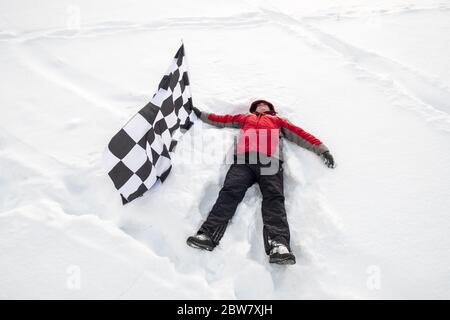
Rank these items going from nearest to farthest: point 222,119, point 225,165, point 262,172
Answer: point 262,172 → point 225,165 → point 222,119

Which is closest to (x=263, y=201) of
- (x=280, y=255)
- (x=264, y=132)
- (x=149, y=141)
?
(x=280, y=255)

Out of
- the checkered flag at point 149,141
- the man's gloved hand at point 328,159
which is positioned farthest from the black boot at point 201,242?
the man's gloved hand at point 328,159

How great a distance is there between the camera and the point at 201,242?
2055 millimetres

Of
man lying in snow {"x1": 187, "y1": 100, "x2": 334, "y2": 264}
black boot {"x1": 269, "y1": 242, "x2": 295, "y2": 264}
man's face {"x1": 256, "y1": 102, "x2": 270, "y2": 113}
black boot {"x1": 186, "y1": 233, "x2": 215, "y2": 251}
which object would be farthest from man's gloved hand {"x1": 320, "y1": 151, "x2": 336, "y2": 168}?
black boot {"x1": 186, "y1": 233, "x2": 215, "y2": 251}

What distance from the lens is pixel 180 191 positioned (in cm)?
244

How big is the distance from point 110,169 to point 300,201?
4.95ft

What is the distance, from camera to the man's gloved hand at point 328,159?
2609 mm

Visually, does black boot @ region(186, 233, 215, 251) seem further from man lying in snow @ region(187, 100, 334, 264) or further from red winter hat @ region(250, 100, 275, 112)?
red winter hat @ region(250, 100, 275, 112)

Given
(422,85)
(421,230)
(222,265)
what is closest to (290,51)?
(422,85)

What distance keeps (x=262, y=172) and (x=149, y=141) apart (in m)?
0.99

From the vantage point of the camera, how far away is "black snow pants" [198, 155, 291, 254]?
2156 millimetres

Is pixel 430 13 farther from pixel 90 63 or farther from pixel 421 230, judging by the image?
pixel 90 63

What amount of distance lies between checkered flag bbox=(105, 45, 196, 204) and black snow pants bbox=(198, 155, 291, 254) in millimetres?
564

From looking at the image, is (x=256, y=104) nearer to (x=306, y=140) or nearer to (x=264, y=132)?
(x=264, y=132)
